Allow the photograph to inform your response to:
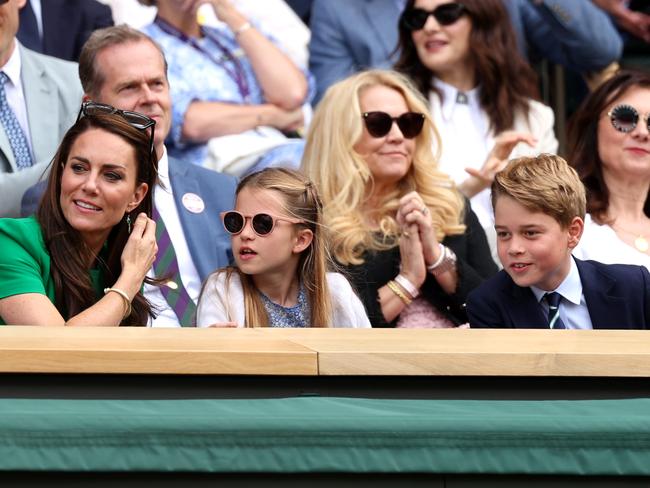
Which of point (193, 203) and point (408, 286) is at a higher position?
point (193, 203)

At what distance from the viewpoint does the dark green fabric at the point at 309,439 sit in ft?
7.27

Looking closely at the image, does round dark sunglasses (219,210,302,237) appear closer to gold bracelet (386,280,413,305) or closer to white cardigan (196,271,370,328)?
white cardigan (196,271,370,328)

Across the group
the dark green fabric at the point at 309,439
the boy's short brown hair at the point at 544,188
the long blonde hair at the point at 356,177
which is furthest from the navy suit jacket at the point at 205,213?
the dark green fabric at the point at 309,439

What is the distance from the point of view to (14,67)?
15.8 feet

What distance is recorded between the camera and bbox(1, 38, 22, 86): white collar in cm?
480

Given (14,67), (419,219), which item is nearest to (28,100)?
(14,67)

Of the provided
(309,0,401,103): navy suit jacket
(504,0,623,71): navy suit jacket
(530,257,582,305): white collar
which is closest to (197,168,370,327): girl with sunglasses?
(530,257,582,305): white collar

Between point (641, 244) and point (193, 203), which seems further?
point (641, 244)

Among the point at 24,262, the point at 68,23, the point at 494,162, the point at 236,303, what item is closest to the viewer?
the point at 24,262

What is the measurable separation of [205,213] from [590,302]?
143cm

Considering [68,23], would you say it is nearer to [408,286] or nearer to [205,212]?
[205,212]

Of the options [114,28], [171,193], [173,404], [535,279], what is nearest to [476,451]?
[173,404]

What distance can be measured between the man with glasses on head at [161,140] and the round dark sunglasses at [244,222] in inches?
20.8

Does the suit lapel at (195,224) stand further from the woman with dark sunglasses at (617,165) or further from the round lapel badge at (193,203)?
the woman with dark sunglasses at (617,165)
